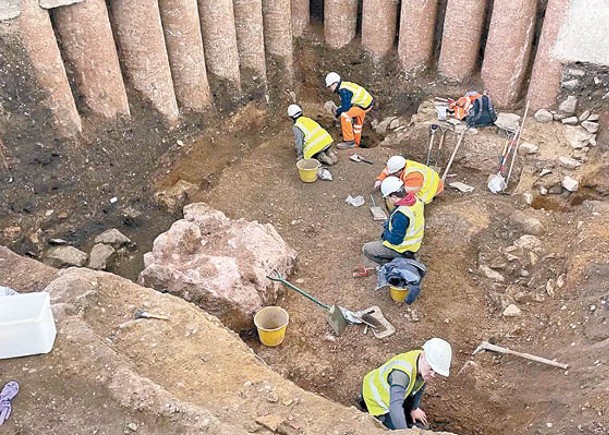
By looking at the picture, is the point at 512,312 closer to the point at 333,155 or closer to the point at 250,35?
the point at 333,155

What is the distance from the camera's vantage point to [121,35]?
344 inches

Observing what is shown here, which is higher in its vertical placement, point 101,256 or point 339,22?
point 339,22

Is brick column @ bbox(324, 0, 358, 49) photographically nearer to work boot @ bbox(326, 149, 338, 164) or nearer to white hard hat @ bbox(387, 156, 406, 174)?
work boot @ bbox(326, 149, 338, 164)

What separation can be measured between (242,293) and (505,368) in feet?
10.0

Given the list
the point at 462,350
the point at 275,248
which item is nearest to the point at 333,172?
the point at 275,248

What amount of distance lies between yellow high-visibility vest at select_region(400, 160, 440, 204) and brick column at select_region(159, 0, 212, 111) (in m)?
3.69

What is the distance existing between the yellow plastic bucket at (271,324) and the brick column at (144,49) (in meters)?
4.08

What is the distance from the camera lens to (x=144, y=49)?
8.80 m

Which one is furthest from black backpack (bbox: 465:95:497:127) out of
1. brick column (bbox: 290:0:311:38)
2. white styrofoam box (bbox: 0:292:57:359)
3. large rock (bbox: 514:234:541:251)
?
white styrofoam box (bbox: 0:292:57:359)

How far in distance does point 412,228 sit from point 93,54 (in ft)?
16.3

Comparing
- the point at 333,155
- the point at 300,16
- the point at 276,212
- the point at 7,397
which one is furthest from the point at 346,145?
the point at 7,397

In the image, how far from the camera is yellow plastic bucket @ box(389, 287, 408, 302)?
23.7ft

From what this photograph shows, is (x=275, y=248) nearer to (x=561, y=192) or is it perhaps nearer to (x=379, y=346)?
(x=379, y=346)

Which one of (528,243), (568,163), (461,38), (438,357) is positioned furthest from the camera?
(461,38)
